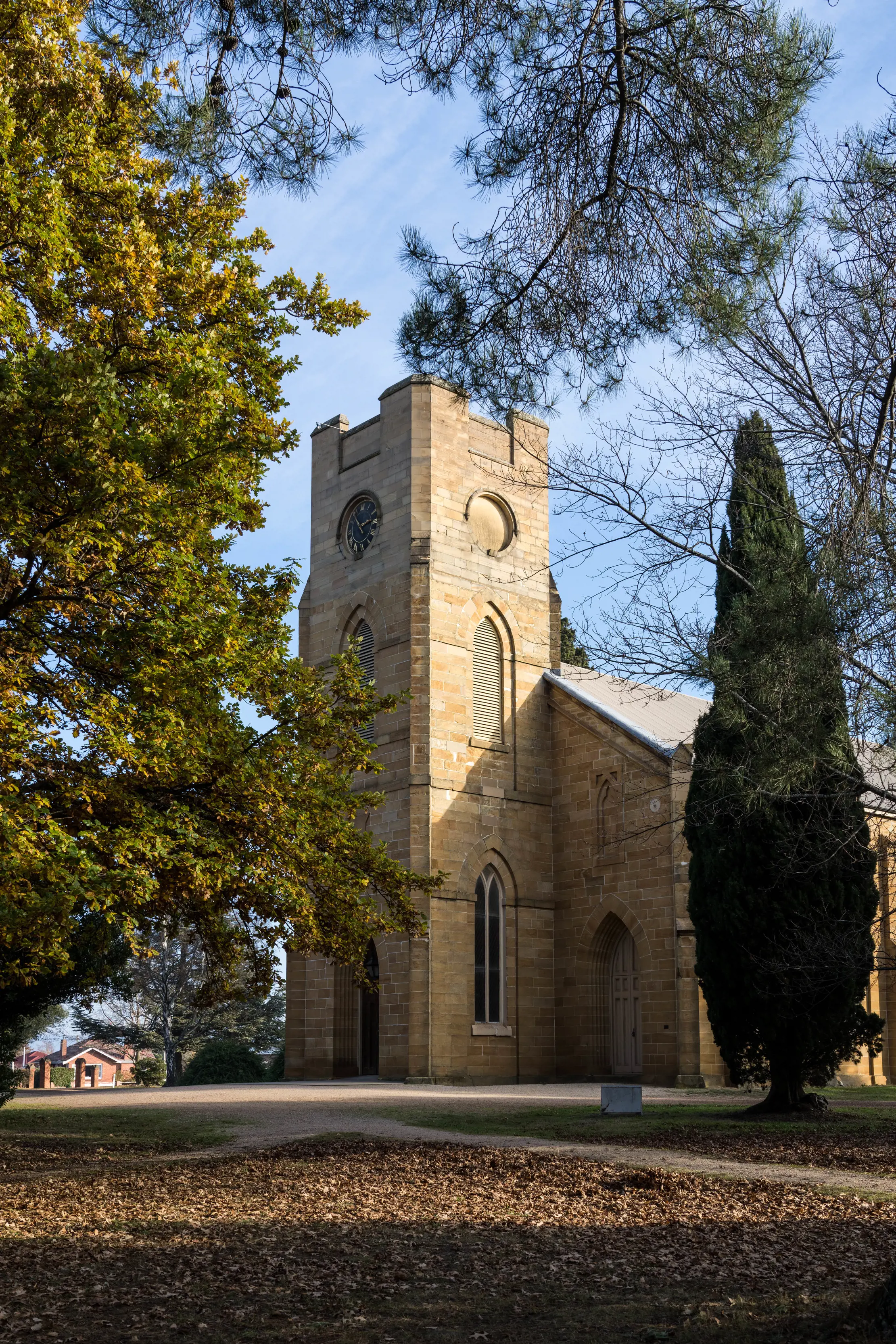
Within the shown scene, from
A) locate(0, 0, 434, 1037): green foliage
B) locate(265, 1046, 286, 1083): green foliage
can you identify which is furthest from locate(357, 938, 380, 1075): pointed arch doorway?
locate(0, 0, 434, 1037): green foliage

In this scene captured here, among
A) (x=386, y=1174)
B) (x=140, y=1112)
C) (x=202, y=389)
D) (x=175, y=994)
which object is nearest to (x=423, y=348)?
(x=202, y=389)

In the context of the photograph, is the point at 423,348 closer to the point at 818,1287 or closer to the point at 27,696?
the point at 27,696

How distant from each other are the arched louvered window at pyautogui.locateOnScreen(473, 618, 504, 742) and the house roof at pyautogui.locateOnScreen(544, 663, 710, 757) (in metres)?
1.57

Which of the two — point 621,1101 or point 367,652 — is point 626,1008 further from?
point 621,1101

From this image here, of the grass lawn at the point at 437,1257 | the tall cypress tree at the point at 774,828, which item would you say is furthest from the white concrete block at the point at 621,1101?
the grass lawn at the point at 437,1257

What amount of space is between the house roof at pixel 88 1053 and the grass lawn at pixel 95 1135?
61505 mm

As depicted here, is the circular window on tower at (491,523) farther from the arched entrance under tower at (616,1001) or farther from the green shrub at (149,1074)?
the green shrub at (149,1074)

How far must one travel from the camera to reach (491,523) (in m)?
30.5

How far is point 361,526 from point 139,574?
2098cm

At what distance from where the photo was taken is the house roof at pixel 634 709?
1113 inches

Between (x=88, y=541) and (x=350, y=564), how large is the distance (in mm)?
21291

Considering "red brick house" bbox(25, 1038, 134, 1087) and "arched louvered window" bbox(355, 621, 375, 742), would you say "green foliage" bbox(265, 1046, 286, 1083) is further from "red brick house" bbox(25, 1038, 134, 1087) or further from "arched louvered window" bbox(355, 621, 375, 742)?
"red brick house" bbox(25, 1038, 134, 1087)

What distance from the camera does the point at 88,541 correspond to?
30.7 feet

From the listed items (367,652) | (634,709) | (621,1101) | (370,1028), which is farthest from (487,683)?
(621,1101)
